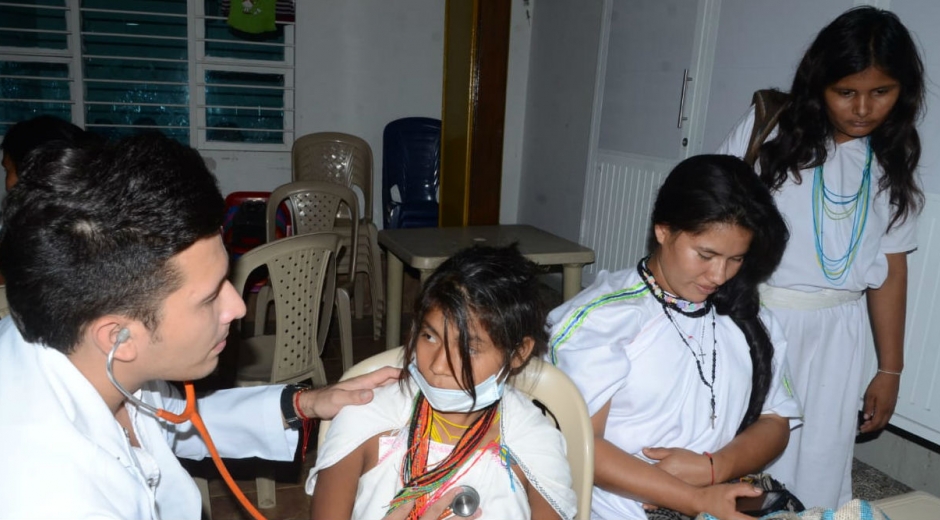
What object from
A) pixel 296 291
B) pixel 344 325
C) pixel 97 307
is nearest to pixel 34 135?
pixel 296 291

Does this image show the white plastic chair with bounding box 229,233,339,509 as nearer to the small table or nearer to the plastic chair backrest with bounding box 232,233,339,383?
the plastic chair backrest with bounding box 232,233,339,383

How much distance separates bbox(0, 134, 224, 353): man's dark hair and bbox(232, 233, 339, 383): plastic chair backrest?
1.42 meters

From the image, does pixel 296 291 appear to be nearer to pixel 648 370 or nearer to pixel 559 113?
pixel 648 370

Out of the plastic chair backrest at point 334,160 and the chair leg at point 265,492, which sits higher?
the plastic chair backrest at point 334,160

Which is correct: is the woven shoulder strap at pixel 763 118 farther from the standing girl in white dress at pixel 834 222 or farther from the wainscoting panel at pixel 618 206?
the wainscoting panel at pixel 618 206

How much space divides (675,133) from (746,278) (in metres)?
2.16

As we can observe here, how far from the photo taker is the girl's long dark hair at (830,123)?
5.46ft

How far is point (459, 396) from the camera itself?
1.18m

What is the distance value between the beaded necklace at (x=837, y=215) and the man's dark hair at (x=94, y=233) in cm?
149

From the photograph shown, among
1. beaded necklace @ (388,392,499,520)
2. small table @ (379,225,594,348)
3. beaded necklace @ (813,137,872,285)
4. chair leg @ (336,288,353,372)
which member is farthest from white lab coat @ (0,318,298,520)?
chair leg @ (336,288,353,372)

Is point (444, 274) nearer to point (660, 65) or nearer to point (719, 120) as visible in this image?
Answer: point (719, 120)

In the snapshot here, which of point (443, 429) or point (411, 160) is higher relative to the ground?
point (411, 160)

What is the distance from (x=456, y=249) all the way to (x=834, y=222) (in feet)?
5.26

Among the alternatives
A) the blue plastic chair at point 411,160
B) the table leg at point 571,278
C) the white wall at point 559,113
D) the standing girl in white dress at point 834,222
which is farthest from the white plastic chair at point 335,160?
the standing girl in white dress at point 834,222
